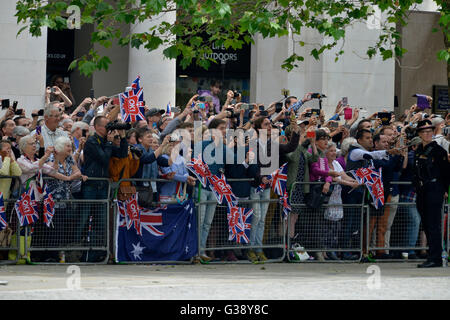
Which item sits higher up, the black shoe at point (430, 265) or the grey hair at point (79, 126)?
the grey hair at point (79, 126)

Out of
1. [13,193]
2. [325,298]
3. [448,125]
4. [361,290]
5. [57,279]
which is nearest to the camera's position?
[325,298]

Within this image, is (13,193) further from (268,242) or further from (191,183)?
(268,242)

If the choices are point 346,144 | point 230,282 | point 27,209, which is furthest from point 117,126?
point 346,144

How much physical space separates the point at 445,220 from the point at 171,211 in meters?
4.54

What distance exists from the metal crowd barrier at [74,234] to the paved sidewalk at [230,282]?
30cm

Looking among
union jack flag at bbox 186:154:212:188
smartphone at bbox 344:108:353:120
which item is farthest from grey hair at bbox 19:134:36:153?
smartphone at bbox 344:108:353:120

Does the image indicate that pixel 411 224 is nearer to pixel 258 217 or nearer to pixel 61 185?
pixel 258 217

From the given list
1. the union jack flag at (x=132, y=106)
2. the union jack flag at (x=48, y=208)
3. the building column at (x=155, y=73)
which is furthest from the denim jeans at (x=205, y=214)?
the building column at (x=155, y=73)

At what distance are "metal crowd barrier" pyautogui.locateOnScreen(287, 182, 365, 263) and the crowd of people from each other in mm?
16

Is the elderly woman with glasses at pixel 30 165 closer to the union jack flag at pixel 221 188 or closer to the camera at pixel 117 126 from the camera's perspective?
the camera at pixel 117 126

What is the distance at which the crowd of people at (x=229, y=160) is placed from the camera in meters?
14.8
